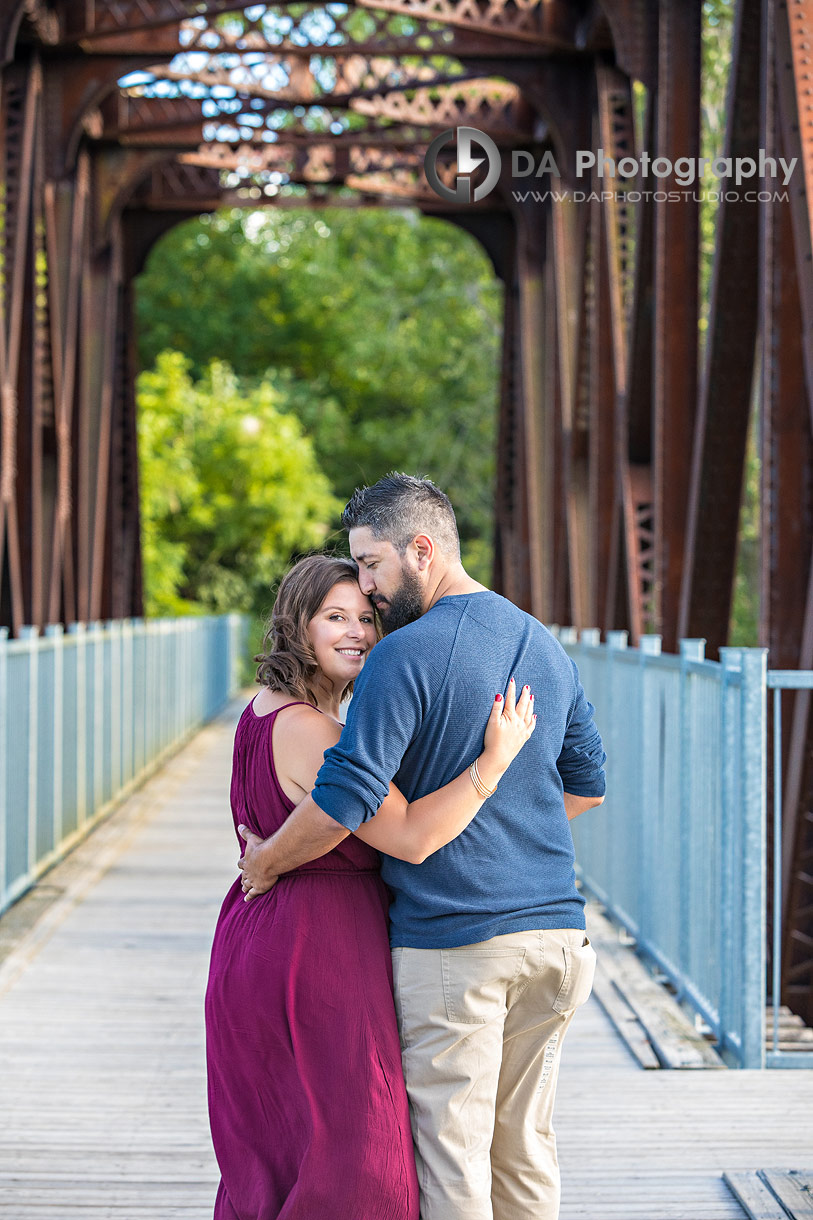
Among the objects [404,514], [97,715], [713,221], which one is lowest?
[97,715]

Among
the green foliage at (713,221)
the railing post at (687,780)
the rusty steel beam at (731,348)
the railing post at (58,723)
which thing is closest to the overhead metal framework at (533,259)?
the rusty steel beam at (731,348)

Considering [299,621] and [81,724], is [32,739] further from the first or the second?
[299,621]

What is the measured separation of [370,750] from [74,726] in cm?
712

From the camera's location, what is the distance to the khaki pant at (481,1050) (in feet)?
8.57

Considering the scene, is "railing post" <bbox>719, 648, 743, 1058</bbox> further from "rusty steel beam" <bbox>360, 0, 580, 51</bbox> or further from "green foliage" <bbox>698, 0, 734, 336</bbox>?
"green foliage" <bbox>698, 0, 734, 336</bbox>

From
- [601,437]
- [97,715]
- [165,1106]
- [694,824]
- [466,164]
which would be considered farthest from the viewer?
[466,164]

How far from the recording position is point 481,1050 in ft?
8.61

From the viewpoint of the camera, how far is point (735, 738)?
194 inches

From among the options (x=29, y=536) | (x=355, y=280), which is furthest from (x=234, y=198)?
(x=355, y=280)

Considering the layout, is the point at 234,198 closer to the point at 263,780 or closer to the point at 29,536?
the point at 29,536

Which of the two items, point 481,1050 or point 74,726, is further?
point 74,726

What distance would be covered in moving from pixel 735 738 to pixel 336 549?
214cm

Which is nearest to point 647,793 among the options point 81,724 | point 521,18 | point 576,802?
point 576,802

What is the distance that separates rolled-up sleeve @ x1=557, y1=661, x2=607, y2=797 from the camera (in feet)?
9.55
